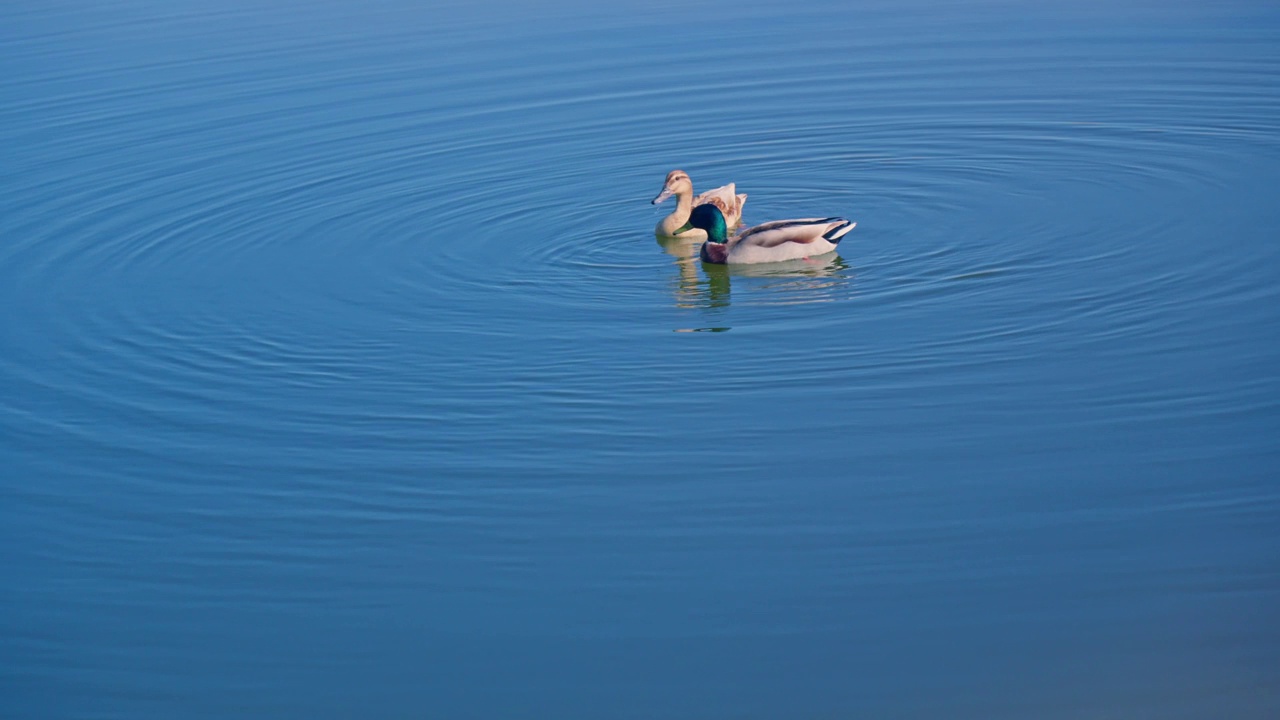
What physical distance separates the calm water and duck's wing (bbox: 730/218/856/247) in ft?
0.91

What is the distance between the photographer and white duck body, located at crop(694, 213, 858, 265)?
1352 centimetres

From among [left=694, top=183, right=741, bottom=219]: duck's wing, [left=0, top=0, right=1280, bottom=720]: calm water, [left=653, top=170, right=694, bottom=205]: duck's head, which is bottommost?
[left=0, top=0, right=1280, bottom=720]: calm water

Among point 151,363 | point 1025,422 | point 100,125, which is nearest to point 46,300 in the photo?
point 151,363

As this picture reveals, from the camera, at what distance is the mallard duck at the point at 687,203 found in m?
Result: 14.8

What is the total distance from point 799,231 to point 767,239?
0.36m

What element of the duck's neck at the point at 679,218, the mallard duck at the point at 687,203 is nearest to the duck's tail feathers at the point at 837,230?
the mallard duck at the point at 687,203

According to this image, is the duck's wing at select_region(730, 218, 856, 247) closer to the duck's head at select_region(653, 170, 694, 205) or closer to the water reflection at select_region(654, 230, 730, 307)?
the water reflection at select_region(654, 230, 730, 307)

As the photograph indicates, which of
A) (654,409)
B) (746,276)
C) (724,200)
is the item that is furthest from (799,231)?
(654,409)

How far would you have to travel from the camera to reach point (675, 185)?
15258mm

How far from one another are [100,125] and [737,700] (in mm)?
16537

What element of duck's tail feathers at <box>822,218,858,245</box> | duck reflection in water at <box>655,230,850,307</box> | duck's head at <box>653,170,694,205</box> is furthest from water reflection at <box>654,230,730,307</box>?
duck's tail feathers at <box>822,218,858,245</box>

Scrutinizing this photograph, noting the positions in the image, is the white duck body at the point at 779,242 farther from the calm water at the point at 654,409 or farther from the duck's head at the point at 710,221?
the calm water at the point at 654,409

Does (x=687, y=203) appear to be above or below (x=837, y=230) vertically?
above

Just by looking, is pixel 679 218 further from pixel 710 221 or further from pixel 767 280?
pixel 767 280
